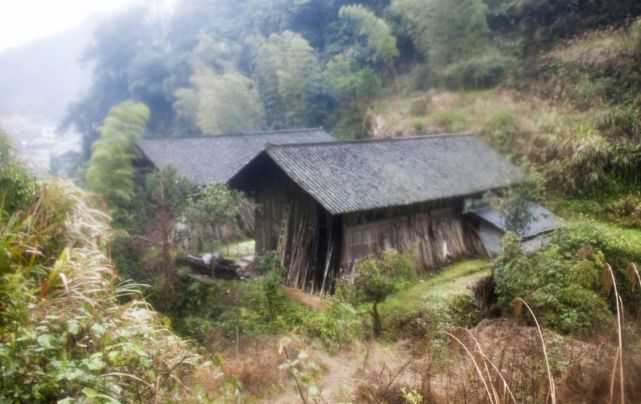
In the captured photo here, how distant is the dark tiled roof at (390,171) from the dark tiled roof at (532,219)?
68cm

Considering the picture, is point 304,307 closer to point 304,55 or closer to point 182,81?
point 304,55

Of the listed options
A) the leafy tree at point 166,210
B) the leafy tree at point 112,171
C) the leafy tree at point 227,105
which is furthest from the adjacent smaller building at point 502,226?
the leafy tree at point 227,105

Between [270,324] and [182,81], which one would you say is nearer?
[270,324]

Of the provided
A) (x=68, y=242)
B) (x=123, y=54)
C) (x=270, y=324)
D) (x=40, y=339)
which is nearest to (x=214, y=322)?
(x=270, y=324)

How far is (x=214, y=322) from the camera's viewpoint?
29.5ft

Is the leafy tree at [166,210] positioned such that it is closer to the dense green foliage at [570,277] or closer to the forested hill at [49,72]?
the forested hill at [49,72]

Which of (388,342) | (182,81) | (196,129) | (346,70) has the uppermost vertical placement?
(182,81)

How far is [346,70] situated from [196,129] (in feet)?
38.4

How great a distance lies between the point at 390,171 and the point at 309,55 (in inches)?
586

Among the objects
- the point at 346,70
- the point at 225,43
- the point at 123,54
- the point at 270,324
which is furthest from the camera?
the point at 123,54

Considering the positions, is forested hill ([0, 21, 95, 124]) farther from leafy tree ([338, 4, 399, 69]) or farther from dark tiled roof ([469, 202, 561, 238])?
leafy tree ([338, 4, 399, 69])

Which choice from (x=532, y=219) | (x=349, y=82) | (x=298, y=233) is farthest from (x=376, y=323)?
(x=349, y=82)

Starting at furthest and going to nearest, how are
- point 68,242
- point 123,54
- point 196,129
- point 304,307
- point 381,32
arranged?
point 123,54
point 196,129
point 381,32
point 304,307
point 68,242

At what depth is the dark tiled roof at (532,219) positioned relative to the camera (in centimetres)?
1079
